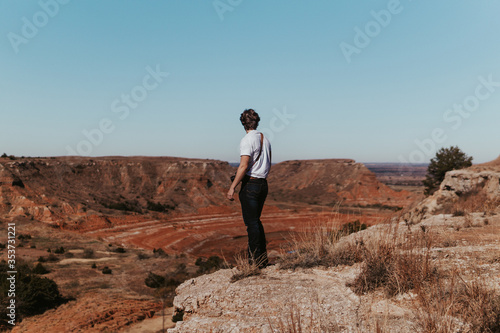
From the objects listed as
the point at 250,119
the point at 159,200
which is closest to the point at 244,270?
the point at 250,119

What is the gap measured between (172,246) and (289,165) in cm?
6294

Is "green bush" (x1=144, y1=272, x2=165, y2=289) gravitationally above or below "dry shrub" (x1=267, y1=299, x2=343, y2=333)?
below

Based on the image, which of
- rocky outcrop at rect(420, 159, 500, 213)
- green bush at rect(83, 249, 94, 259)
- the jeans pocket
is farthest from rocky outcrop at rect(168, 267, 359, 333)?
green bush at rect(83, 249, 94, 259)

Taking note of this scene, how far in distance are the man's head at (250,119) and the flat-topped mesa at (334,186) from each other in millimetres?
56035

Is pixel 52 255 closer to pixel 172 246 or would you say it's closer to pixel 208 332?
pixel 172 246

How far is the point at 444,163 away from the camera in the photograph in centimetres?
3058

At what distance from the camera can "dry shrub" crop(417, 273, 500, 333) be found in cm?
189

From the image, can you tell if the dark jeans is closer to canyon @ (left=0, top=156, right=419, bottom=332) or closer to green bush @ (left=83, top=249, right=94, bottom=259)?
canyon @ (left=0, top=156, right=419, bottom=332)

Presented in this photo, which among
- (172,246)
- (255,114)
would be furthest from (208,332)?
(172,246)

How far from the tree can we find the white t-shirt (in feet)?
97.7

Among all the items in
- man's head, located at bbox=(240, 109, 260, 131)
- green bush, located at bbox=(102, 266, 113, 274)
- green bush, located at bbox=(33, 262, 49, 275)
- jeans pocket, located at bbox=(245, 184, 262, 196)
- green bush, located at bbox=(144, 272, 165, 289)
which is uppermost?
man's head, located at bbox=(240, 109, 260, 131)

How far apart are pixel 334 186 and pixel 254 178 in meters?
68.5

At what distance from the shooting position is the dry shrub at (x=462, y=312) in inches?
74.4

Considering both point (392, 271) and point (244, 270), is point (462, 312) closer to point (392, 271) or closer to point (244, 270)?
point (392, 271)
